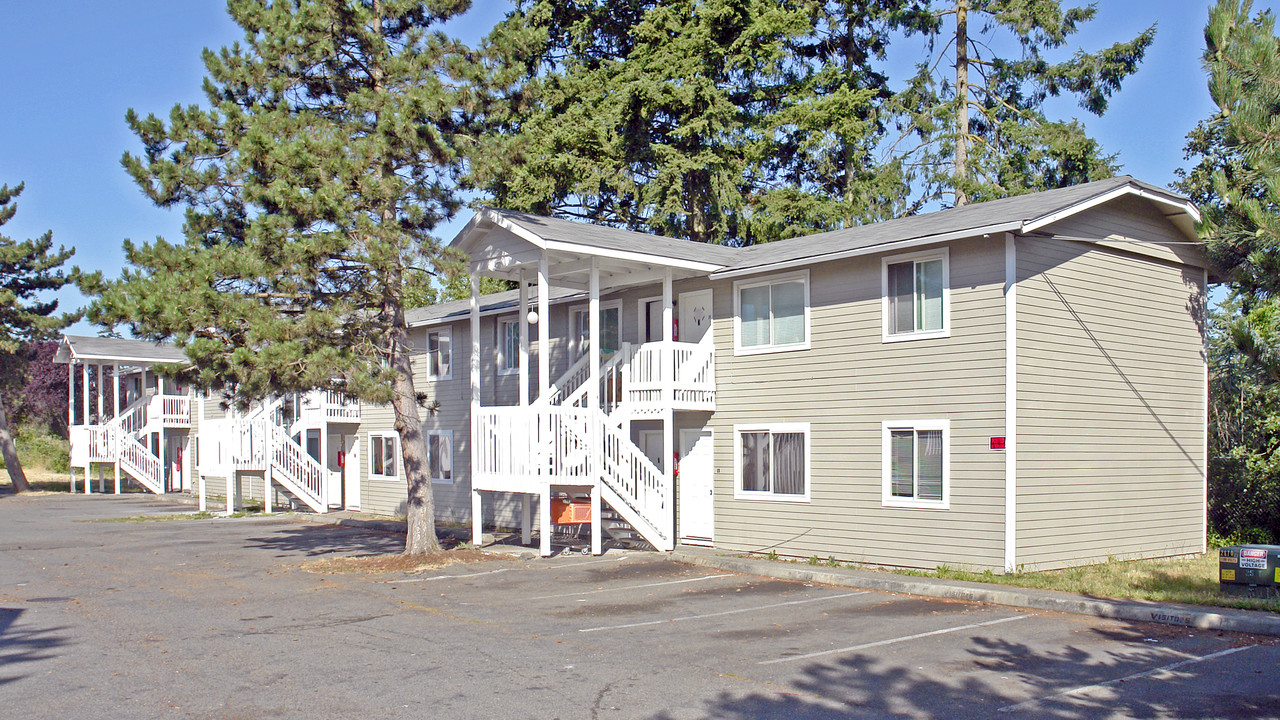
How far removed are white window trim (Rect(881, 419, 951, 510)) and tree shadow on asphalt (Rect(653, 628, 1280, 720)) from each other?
218 inches

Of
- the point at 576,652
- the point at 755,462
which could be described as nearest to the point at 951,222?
the point at 755,462

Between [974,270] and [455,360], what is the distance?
14324 millimetres

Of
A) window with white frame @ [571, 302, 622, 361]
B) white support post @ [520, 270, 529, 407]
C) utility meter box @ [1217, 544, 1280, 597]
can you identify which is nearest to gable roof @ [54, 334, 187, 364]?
window with white frame @ [571, 302, 622, 361]

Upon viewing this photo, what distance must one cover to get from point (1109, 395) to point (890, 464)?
3.60 metres

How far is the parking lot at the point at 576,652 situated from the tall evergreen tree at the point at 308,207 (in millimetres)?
3300

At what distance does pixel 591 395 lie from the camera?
18453 mm

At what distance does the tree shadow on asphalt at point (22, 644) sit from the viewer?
9.73 m

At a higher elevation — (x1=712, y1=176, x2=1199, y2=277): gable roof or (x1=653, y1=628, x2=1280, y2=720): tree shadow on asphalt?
(x1=712, y1=176, x2=1199, y2=277): gable roof

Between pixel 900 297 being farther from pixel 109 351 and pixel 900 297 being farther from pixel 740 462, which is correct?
pixel 109 351

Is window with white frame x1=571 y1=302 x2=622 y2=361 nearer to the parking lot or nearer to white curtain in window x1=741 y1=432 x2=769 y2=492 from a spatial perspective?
white curtain in window x1=741 y1=432 x2=769 y2=492

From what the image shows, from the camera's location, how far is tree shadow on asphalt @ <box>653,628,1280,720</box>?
7723 mm

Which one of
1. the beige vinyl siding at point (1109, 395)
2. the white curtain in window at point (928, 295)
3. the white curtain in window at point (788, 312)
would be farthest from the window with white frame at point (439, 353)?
the beige vinyl siding at point (1109, 395)

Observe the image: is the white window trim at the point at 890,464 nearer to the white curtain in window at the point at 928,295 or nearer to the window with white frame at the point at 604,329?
the white curtain in window at the point at 928,295

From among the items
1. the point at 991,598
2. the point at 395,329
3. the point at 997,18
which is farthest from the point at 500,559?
the point at 997,18
